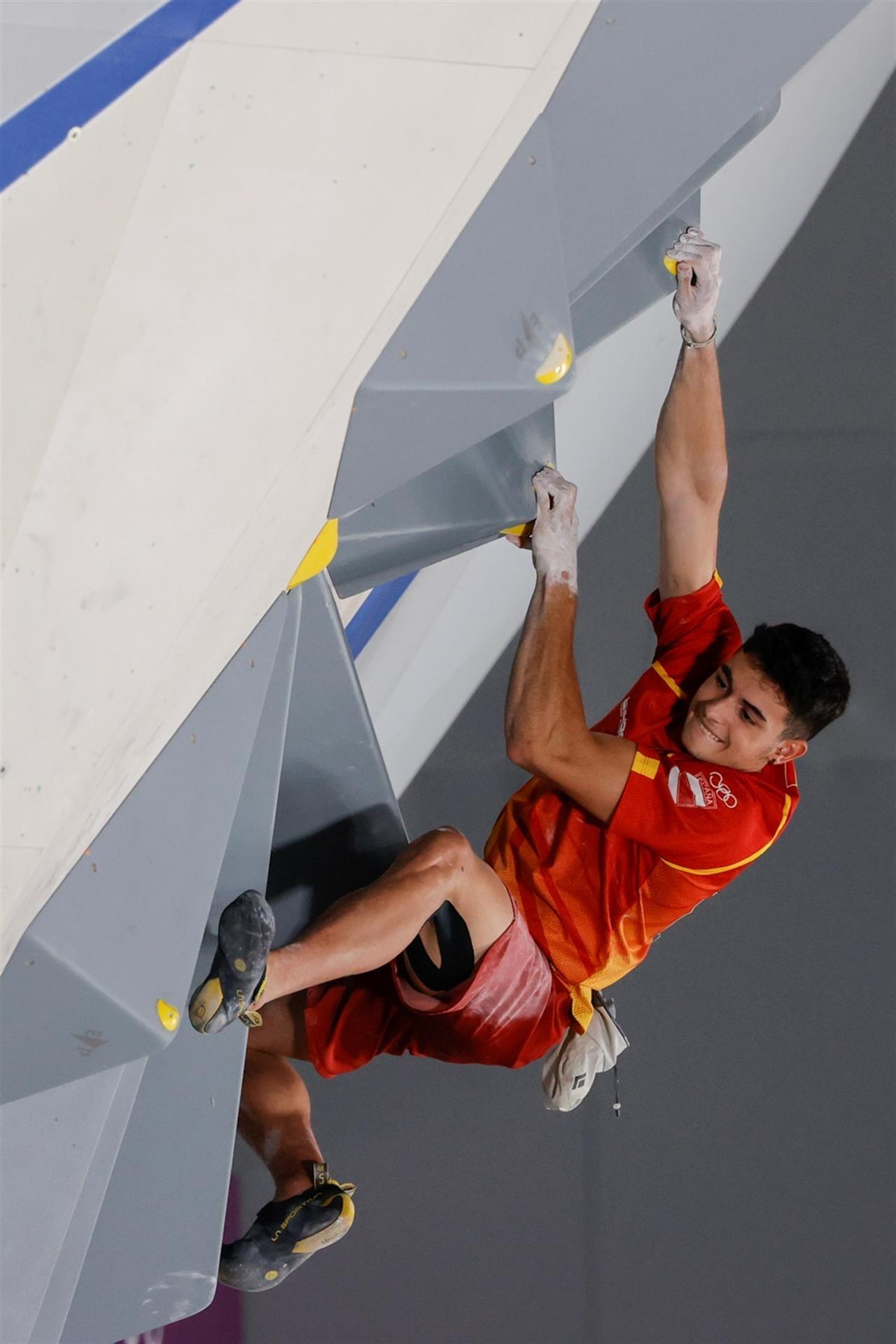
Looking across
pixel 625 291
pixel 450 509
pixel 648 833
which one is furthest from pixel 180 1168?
pixel 625 291

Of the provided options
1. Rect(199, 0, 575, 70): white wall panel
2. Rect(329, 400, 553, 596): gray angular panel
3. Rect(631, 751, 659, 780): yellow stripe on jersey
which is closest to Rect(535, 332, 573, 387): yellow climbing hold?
Rect(199, 0, 575, 70): white wall panel

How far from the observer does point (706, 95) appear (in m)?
1.38

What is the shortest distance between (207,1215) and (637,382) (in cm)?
227

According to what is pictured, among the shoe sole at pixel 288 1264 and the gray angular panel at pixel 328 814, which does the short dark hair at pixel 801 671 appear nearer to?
the gray angular panel at pixel 328 814

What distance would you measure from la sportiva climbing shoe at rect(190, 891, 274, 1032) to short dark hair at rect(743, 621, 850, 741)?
2.86ft

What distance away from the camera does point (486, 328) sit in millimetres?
1281

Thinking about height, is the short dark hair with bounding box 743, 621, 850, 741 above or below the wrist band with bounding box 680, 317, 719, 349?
below

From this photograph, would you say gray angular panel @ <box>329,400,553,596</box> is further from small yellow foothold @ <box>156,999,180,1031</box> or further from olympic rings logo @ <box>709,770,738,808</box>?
small yellow foothold @ <box>156,999,180,1031</box>

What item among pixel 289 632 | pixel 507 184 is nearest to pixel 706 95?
pixel 507 184

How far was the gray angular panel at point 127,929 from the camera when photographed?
3.88ft

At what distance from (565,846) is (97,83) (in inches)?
57.9

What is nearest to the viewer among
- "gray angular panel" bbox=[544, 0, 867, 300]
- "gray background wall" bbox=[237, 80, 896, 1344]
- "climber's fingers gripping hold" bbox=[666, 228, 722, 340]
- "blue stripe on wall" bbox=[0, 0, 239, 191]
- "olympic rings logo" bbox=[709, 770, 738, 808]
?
"blue stripe on wall" bbox=[0, 0, 239, 191]

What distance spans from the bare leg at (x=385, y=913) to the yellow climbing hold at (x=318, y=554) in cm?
44

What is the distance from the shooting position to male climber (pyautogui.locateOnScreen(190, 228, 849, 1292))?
1963mm
